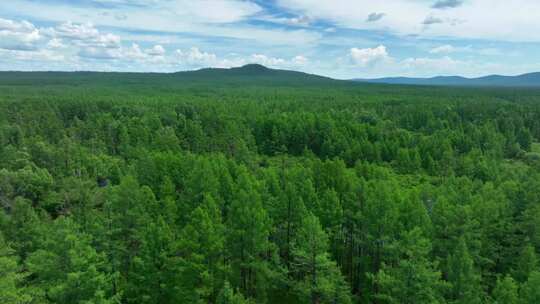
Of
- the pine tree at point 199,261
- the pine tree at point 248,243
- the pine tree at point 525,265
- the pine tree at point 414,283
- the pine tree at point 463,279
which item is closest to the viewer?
the pine tree at point 414,283

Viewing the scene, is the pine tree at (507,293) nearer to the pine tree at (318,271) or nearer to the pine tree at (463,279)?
the pine tree at (463,279)

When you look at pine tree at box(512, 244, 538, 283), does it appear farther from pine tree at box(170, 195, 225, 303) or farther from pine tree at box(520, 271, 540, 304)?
pine tree at box(170, 195, 225, 303)

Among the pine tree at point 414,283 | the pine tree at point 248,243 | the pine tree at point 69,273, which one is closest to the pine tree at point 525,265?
the pine tree at point 414,283

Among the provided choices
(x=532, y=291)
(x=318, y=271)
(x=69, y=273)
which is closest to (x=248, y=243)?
(x=318, y=271)

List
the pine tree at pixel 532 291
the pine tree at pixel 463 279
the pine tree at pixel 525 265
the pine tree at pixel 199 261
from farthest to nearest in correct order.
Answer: the pine tree at pixel 525 265 → the pine tree at pixel 199 261 → the pine tree at pixel 463 279 → the pine tree at pixel 532 291

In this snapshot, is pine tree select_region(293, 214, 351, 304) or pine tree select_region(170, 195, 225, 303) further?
pine tree select_region(170, 195, 225, 303)

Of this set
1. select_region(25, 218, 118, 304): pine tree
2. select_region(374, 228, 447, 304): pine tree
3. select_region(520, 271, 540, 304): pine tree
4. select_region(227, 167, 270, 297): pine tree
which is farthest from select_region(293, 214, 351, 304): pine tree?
select_region(25, 218, 118, 304): pine tree

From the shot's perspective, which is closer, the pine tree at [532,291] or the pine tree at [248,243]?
the pine tree at [532,291]

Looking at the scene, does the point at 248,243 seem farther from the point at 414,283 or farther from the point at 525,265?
the point at 525,265

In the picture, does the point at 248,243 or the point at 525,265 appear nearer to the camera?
the point at 525,265

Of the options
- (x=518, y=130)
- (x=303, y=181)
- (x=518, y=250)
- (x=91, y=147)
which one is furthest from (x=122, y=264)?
(x=518, y=130)

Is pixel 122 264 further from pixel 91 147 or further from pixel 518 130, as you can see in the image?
pixel 518 130
